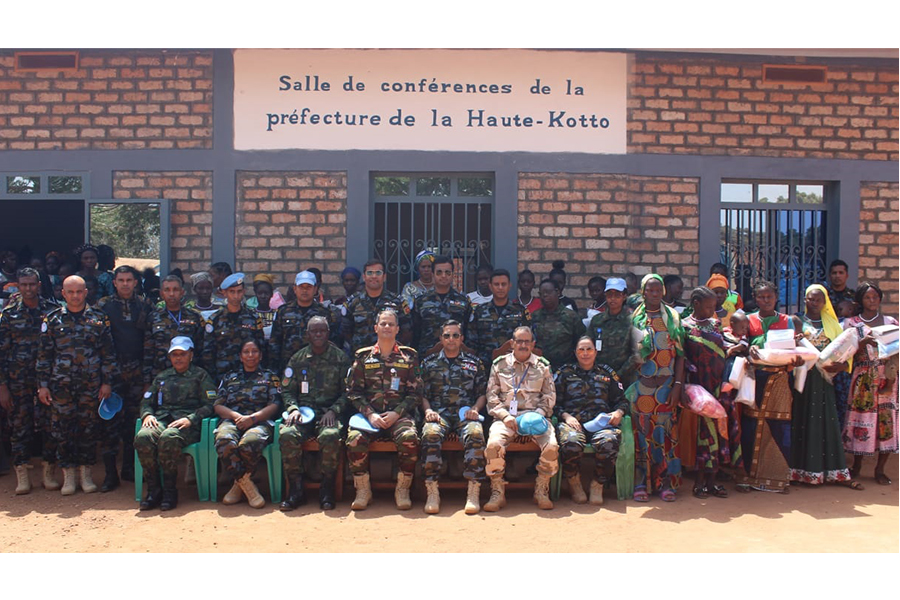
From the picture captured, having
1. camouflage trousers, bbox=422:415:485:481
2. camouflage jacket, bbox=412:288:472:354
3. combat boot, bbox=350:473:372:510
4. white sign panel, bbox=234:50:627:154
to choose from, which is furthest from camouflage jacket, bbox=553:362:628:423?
white sign panel, bbox=234:50:627:154

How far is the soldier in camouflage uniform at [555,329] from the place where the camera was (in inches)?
241

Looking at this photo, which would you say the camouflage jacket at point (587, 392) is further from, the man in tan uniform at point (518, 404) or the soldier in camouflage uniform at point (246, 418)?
the soldier in camouflage uniform at point (246, 418)

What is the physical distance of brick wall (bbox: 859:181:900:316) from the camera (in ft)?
25.0

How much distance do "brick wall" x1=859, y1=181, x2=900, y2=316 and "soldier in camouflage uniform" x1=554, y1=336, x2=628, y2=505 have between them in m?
A: 3.54

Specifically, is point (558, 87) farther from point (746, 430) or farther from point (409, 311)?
point (746, 430)

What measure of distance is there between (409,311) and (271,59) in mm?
2897

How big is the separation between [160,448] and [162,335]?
37.2 inches

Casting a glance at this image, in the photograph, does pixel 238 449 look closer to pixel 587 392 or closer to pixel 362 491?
pixel 362 491

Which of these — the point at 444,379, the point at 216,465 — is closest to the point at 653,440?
the point at 444,379

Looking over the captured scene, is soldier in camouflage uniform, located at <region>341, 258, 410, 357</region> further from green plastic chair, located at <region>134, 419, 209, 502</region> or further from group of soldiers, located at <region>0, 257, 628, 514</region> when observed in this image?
green plastic chair, located at <region>134, 419, 209, 502</region>

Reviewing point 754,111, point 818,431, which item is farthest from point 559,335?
point 754,111

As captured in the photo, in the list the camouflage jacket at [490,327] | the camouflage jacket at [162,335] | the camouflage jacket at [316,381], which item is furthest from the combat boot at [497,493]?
the camouflage jacket at [162,335]

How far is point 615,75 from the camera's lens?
24.1ft

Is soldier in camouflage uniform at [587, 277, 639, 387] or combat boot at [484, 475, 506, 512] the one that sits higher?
soldier in camouflage uniform at [587, 277, 639, 387]
